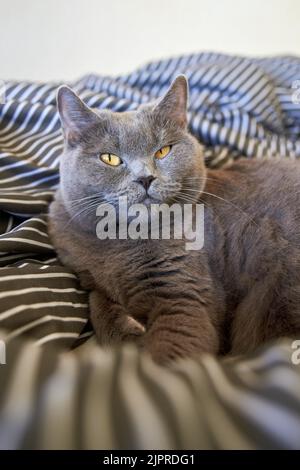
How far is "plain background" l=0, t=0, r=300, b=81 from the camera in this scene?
2057 millimetres

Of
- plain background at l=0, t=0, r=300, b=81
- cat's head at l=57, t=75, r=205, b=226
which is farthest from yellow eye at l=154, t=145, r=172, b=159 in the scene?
plain background at l=0, t=0, r=300, b=81

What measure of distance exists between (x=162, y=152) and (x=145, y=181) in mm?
137

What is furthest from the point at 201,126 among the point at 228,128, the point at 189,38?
the point at 189,38

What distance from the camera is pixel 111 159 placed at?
36.0 inches

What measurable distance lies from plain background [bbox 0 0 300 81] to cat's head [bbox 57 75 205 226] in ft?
4.71
